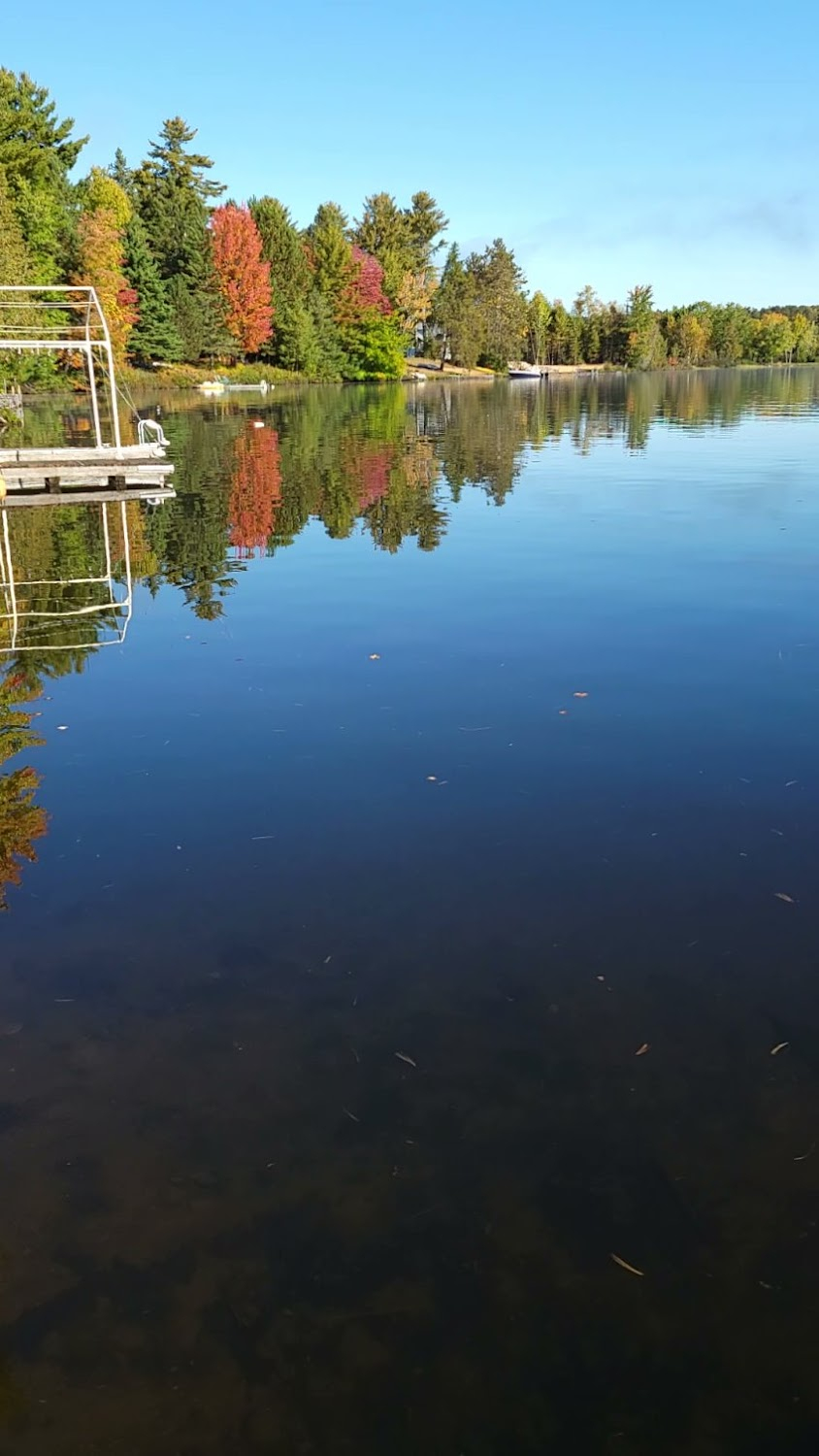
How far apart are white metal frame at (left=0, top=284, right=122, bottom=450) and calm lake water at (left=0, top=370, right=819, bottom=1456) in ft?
39.8

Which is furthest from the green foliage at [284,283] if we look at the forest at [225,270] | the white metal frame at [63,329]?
the white metal frame at [63,329]

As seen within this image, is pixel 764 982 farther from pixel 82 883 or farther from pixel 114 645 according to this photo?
pixel 114 645

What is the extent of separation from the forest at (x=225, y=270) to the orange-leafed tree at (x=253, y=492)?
45.0ft

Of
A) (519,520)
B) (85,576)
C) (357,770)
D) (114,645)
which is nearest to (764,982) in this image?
(357,770)

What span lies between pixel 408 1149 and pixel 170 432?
3960 cm

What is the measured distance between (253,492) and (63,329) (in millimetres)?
5648

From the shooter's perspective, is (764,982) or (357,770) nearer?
(764,982)

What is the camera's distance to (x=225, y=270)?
8144cm

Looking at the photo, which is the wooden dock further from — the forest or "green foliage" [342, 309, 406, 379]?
"green foliage" [342, 309, 406, 379]

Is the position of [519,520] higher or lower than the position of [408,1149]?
higher

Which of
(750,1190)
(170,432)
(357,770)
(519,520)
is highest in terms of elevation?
(170,432)

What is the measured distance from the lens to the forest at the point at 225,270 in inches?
2473

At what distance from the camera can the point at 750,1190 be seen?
12.3ft

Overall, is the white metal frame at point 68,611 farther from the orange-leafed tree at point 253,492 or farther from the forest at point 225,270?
the forest at point 225,270
